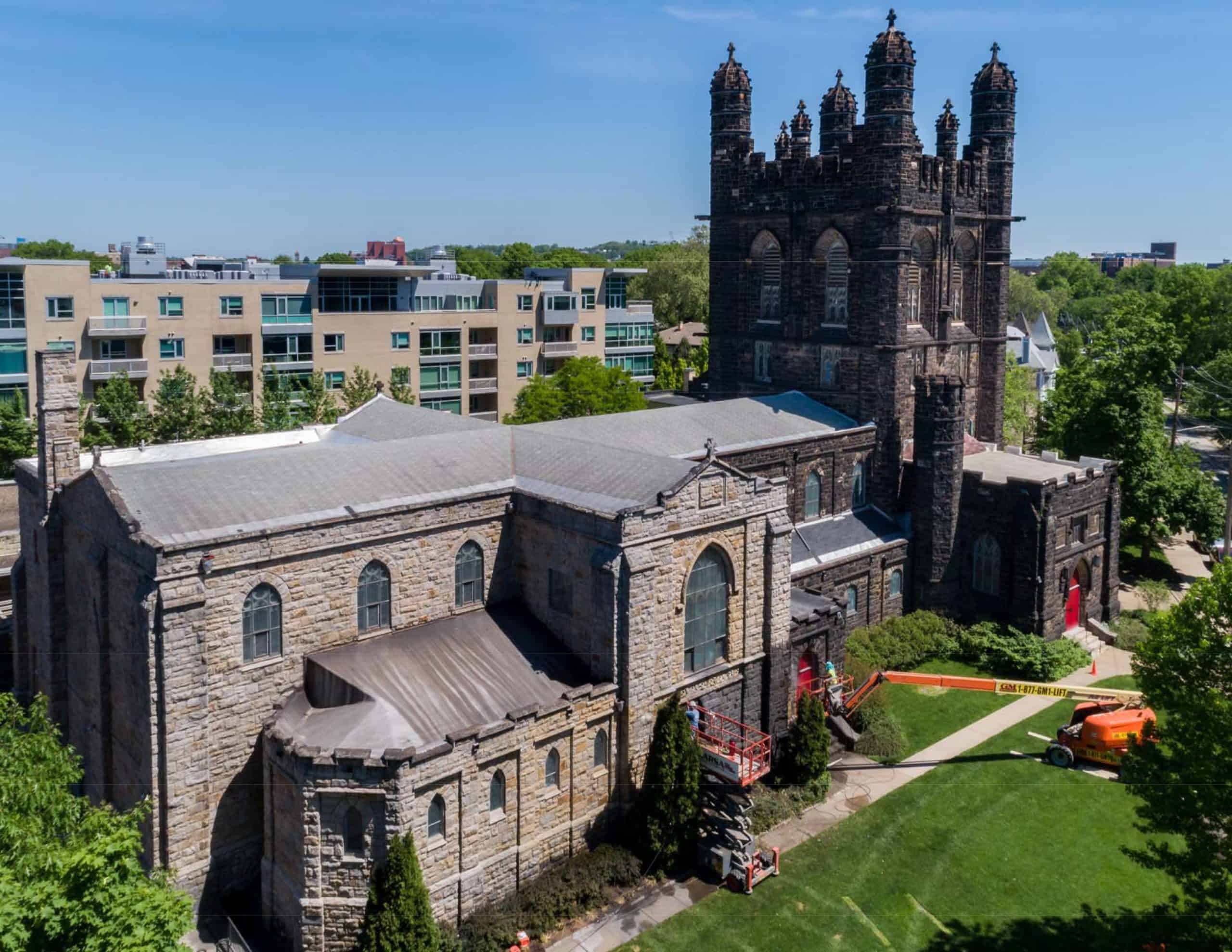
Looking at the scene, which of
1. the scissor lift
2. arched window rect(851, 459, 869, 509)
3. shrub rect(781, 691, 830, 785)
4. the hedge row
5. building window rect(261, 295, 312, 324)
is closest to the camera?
the scissor lift

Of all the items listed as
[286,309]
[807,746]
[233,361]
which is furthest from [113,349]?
[807,746]

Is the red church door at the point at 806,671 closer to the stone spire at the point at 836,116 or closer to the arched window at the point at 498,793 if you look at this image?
the arched window at the point at 498,793

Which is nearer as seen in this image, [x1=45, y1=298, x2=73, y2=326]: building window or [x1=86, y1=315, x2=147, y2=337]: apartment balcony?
[x1=45, y1=298, x2=73, y2=326]: building window

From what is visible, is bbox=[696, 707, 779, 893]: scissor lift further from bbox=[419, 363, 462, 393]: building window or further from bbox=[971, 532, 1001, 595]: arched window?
bbox=[419, 363, 462, 393]: building window

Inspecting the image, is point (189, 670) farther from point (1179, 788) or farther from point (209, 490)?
point (1179, 788)

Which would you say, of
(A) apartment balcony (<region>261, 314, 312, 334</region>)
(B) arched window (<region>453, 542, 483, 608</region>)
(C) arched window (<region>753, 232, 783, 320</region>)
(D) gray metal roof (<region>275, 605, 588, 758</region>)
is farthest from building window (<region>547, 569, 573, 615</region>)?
(A) apartment balcony (<region>261, 314, 312, 334</region>)

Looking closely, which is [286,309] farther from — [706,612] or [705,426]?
[706,612]

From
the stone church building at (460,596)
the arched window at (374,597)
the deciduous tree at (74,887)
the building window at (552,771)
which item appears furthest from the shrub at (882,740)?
the deciduous tree at (74,887)

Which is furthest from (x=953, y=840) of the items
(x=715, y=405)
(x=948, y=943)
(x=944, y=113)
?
(x=944, y=113)
